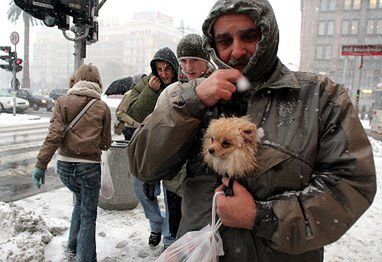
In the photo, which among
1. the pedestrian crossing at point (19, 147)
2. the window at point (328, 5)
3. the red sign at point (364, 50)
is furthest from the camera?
the window at point (328, 5)

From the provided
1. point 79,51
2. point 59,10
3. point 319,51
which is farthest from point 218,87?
point 319,51

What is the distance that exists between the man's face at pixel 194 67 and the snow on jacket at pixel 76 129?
102 centimetres

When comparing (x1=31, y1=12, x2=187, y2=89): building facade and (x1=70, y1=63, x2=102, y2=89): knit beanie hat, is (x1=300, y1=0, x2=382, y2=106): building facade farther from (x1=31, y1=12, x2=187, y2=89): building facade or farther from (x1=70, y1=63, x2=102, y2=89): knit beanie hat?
(x1=70, y1=63, x2=102, y2=89): knit beanie hat

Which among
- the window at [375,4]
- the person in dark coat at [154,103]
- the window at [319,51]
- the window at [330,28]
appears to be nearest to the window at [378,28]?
the window at [375,4]

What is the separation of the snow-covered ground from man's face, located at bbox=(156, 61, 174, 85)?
2.13 metres

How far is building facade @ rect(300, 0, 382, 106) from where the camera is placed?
58.9 metres

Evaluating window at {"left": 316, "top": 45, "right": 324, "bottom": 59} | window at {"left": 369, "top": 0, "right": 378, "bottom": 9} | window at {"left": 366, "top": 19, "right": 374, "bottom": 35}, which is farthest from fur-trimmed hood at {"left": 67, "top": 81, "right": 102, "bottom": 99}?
window at {"left": 369, "top": 0, "right": 378, "bottom": 9}

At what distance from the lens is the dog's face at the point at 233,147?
4.65ft

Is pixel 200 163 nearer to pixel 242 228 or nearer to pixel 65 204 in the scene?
pixel 242 228

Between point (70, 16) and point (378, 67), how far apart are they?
63044mm

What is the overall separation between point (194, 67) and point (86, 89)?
47.5 inches

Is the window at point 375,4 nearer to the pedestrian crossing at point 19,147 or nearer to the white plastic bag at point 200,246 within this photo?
the pedestrian crossing at point 19,147

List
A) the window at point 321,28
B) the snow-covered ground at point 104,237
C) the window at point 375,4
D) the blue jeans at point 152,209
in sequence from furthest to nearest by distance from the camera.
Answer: the window at point 321,28, the window at point 375,4, the blue jeans at point 152,209, the snow-covered ground at point 104,237

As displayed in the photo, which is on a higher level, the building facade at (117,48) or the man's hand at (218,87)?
the building facade at (117,48)
